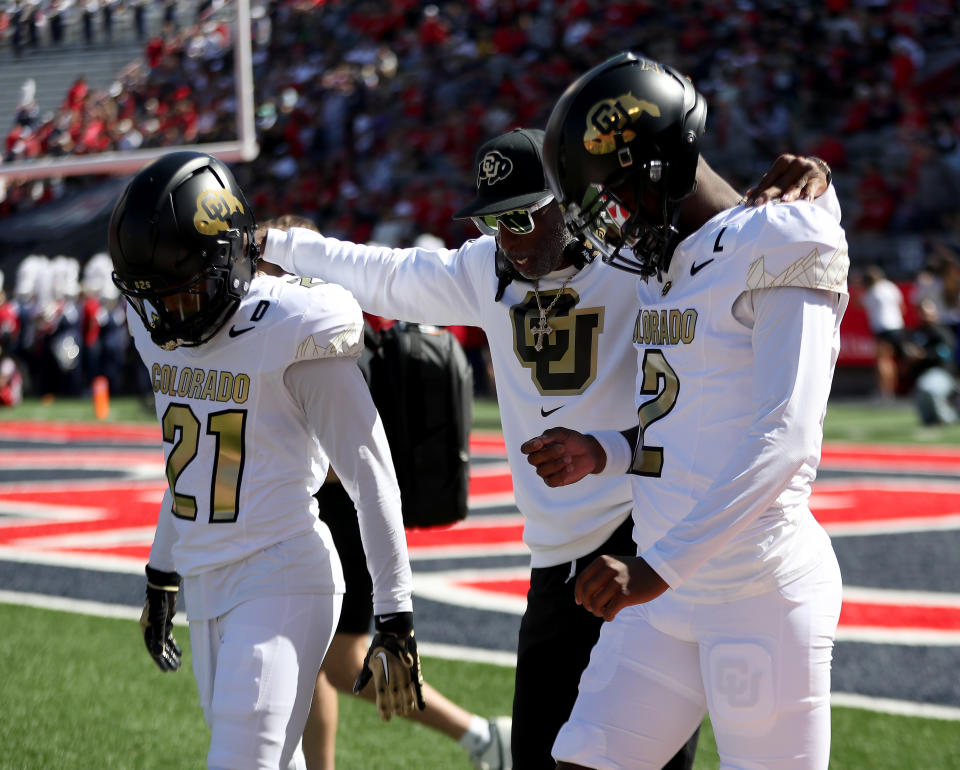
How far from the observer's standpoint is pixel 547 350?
3.09 metres

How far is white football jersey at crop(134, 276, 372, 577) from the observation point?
277 cm

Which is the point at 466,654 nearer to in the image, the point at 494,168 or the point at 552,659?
the point at 552,659

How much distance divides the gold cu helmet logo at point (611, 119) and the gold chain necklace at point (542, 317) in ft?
2.39

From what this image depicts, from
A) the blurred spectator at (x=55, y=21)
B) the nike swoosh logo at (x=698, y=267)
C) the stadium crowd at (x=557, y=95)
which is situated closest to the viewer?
the nike swoosh logo at (x=698, y=267)

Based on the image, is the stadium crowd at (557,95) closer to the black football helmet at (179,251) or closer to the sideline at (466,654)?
the sideline at (466,654)

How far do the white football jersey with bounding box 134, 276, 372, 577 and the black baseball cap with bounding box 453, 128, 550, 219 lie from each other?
453 mm

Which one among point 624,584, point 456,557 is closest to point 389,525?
point 624,584

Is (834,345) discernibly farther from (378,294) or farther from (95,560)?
(95,560)

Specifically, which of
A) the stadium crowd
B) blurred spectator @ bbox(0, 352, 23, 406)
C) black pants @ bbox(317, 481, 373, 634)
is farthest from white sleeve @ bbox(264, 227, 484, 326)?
blurred spectator @ bbox(0, 352, 23, 406)

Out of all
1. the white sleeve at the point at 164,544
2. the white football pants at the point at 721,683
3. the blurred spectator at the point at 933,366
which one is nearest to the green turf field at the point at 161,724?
the white sleeve at the point at 164,544

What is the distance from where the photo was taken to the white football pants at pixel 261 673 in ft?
8.49

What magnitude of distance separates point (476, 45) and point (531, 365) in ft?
65.3

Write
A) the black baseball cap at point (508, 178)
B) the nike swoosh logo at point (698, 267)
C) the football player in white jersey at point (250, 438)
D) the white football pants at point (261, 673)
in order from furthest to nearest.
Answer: the black baseball cap at point (508, 178)
the football player in white jersey at point (250, 438)
the white football pants at point (261, 673)
the nike swoosh logo at point (698, 267)

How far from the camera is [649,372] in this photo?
253 cm
